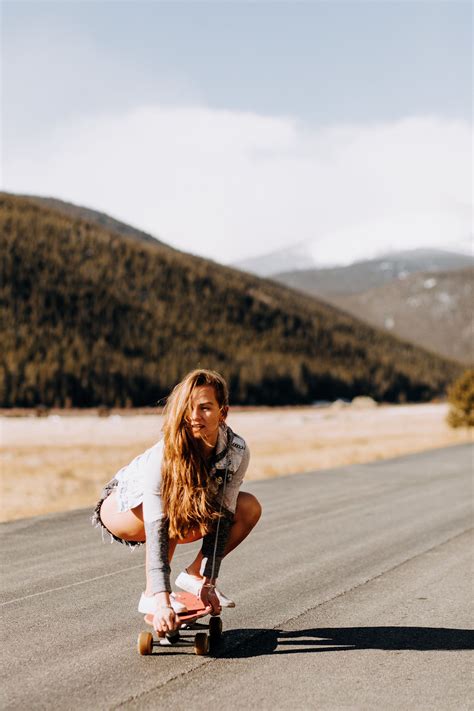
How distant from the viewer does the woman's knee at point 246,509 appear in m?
6.27

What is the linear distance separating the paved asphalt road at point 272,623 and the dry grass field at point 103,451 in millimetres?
1645

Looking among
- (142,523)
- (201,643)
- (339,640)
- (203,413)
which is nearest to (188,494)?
(203,413)

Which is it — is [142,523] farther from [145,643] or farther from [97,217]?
[97,217]

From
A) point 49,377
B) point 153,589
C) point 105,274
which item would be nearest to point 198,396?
point 153,589

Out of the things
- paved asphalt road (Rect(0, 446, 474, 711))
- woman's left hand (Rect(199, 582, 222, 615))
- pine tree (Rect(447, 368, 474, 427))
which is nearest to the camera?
paved asphalt road (Rect(0, 446, 474, 711))

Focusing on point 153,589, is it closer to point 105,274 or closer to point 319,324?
point 105,274

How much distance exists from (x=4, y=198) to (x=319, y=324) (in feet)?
164

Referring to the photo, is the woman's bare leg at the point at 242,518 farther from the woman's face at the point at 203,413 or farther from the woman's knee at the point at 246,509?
the woman's face at the point at 203,413

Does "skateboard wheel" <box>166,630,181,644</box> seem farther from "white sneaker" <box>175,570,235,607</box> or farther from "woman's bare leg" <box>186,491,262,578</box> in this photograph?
"woman's bare leg" <box>186,491,262,578</box>

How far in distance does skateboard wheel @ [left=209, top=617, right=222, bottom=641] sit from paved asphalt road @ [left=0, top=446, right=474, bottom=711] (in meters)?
0.09

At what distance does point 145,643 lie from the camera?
5.81m

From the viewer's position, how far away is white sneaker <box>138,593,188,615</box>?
5.58m

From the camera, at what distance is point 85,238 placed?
425ft

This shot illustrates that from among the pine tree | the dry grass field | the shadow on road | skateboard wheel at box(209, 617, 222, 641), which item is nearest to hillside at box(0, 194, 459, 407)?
the dry grass field
